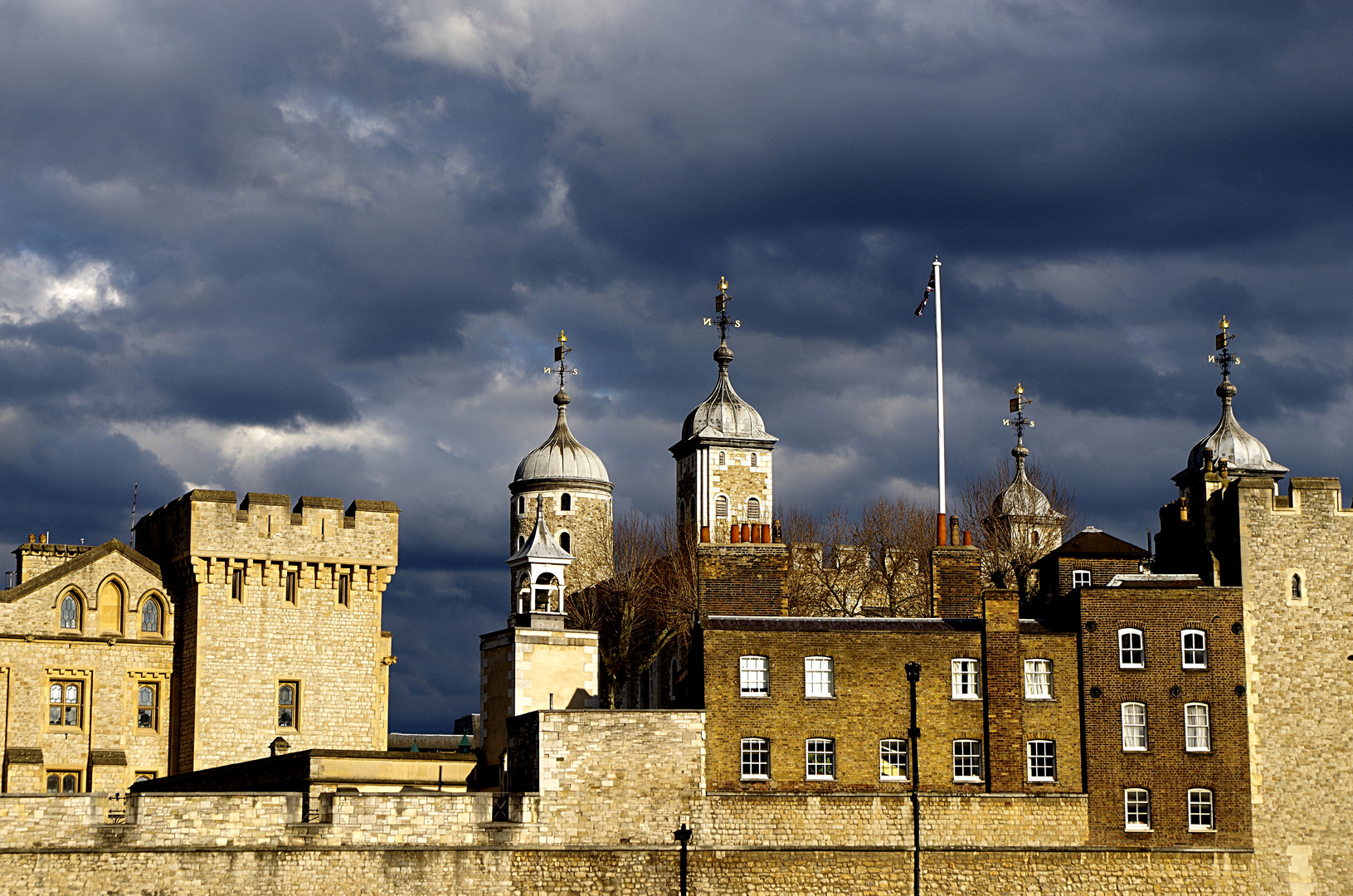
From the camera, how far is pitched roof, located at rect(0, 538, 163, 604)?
59250 millimetres

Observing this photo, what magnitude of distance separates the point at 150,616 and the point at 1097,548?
3052 centimetres

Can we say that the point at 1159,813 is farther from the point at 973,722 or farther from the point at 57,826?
the point at 57,826

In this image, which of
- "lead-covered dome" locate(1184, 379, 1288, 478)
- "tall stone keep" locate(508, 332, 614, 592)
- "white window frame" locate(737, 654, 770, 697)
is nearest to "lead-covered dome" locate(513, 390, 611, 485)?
"tall stone keep" locate(508, 332, 614, 592)

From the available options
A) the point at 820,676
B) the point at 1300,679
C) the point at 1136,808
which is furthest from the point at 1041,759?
the point at 1300,679

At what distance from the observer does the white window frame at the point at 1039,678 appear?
52156 mm

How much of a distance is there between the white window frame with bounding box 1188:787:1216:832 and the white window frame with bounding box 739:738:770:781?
1180 cm

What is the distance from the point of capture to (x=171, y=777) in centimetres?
5806

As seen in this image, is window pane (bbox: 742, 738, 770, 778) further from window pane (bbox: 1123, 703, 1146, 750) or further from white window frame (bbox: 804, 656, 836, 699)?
window pane (bbox: 1123, 703, 1146, 750)

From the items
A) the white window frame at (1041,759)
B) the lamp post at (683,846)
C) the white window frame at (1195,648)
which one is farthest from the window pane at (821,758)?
the white window frame at (1195,648)

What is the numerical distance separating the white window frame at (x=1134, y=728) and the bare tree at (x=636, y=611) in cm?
2366

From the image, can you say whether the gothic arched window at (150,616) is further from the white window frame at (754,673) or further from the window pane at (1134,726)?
the window pane at (1134,726)

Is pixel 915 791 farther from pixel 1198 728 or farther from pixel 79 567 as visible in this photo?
pixel 79 567

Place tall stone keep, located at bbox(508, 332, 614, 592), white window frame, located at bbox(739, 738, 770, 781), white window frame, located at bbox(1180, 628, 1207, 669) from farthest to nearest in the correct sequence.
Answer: tall stone keep, located at bbox(508, 332, 614, 592), white window frame, located at bbox(1180, 628, 1207, 669), white window frame, located at bbox(739, 738, 770, 781)

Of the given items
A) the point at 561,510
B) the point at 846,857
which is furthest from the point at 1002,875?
the point at 561,510
